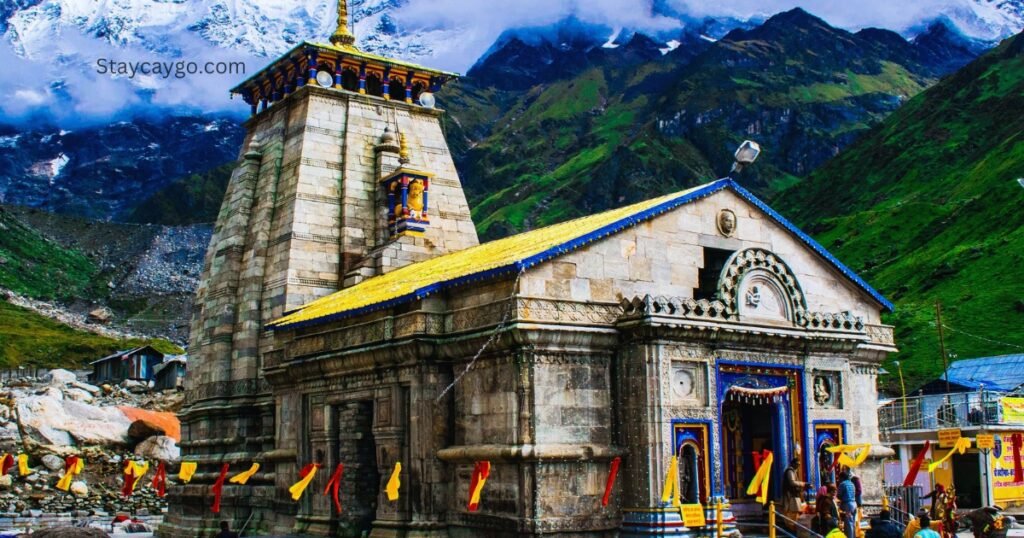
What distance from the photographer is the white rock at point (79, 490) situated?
47531 mm

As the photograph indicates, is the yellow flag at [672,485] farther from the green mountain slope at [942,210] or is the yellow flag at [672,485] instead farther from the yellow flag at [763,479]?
the green mountain slope at [942,210]

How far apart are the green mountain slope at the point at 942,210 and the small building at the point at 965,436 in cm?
2924

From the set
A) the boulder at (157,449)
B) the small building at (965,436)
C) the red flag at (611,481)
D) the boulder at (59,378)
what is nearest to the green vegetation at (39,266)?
the boulder at (59,378)

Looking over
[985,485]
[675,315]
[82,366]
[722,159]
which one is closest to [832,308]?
[675,315]

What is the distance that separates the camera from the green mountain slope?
78.5 m

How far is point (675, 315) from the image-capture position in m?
24.6

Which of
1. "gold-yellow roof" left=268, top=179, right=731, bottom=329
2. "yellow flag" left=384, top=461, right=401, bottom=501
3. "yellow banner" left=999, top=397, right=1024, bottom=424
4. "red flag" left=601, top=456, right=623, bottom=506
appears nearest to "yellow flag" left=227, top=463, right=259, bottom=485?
"gold-yellow roof" left=268, top=179, right=731, bottom=329

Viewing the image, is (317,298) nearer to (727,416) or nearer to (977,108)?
(727,416)

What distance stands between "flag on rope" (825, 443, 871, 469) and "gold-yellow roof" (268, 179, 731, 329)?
6839 mm

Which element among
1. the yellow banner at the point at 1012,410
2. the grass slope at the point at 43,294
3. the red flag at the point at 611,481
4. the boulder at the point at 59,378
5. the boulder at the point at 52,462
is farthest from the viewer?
the grass slope at the point at 43,294

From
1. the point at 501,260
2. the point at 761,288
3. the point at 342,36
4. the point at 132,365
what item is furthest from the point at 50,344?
the point at 761,288

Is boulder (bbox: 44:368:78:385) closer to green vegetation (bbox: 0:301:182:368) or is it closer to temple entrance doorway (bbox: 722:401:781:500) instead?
green vegetation (bbox: 0:301:182:368)

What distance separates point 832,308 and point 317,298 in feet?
49.2

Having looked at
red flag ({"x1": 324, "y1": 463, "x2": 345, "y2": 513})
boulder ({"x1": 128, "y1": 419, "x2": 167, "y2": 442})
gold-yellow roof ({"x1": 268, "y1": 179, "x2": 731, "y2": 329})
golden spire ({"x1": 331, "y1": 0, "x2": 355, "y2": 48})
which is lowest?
red flag ({"x1": 324, "y1": 463, "x2": 345, "y2": 513})
